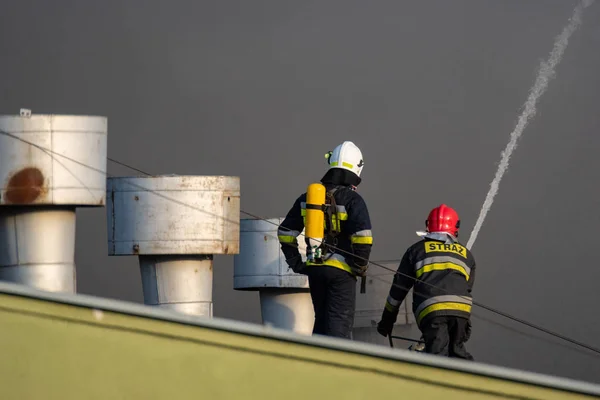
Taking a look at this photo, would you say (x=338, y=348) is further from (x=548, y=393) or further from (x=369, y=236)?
(x=369, y=236)

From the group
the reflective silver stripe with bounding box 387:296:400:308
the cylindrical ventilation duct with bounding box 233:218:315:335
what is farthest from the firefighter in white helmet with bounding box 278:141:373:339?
the cylindrical ventilation duct with bounding box 233:218:315:335

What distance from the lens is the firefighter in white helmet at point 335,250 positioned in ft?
28.9

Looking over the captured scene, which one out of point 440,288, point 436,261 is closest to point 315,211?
point 436,261

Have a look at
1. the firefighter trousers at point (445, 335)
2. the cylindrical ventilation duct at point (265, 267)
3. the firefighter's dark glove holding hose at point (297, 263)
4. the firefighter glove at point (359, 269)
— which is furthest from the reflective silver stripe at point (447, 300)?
the cylindrical ventilation duct at point (265, 267)

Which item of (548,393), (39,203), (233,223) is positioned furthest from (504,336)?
(548,393)

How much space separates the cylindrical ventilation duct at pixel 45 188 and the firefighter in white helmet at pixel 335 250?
304cm

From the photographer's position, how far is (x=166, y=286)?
12586mm

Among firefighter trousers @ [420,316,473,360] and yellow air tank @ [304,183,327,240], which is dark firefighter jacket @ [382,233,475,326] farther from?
yellow air tank @ [304,183,327,240]

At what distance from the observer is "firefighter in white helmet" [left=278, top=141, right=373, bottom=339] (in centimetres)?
881

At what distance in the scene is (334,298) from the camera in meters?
8.89

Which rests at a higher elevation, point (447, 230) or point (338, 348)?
point (447, 230)

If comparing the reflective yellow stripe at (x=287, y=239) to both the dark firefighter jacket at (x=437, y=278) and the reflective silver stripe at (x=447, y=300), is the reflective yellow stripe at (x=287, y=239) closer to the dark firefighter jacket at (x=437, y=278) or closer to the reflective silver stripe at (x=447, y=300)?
the dark firefighter jacket at (x=437, y=278)

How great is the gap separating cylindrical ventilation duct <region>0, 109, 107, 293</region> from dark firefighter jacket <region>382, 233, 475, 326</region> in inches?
160

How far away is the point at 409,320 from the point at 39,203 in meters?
4.88
